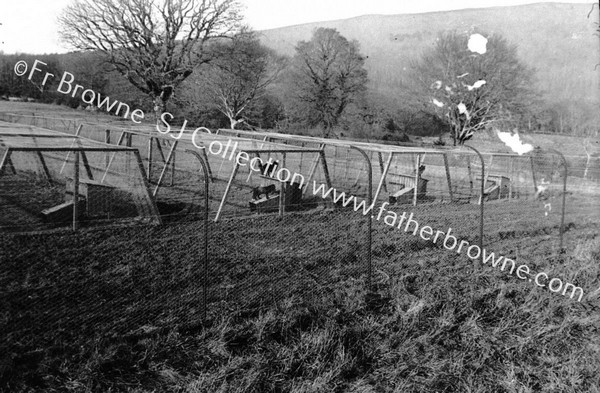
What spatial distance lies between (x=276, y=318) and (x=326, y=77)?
3517 centimetres

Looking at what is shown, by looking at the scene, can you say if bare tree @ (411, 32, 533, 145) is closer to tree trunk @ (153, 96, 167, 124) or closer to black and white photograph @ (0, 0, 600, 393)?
black and white photograph @ (0, 0, 600, 393)

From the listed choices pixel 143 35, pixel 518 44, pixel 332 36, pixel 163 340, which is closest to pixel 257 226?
pixel 163 340

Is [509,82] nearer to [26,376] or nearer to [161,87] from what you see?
[161,87]

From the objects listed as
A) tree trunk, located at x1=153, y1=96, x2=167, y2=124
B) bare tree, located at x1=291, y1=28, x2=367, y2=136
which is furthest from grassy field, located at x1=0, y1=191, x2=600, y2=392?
bare tree, located at x1=291, y1=28, x2=367, y2=136

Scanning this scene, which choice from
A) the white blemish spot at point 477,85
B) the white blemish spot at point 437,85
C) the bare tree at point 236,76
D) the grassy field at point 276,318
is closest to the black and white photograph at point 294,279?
the grassy field at point 276,318

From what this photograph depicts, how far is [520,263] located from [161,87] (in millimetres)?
26956

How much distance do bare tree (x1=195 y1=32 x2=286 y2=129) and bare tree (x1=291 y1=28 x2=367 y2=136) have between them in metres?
3.50

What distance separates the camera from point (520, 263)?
7.06 metres

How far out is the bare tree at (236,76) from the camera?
31781mm

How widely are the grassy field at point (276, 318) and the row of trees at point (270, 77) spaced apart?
75.7ft

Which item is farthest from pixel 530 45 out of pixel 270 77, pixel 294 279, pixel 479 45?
pixel 294 279

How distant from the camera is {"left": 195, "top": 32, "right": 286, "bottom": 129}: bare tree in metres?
31.8

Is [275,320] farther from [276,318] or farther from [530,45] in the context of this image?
[530,45]

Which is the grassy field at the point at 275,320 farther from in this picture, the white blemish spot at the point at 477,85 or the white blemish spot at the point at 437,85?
the white blemish spot at the point at 437,85
